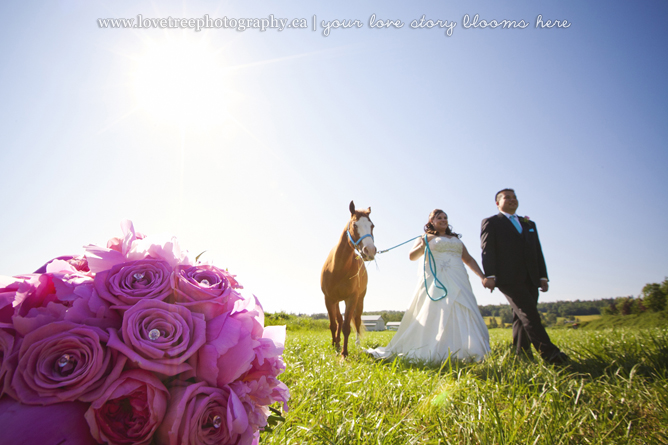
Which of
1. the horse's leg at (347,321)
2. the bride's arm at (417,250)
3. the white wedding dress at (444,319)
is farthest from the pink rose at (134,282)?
the bride's arm at (417,250)

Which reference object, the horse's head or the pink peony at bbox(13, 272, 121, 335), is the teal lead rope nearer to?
the horse's head

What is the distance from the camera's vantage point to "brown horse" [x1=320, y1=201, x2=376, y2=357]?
5.58 m

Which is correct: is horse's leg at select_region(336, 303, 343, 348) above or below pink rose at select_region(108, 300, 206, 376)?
below

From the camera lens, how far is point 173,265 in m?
1.13

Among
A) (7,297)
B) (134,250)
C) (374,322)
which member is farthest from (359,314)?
(374,322)

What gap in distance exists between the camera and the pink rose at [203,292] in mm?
985

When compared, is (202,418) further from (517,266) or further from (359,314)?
(359,314)

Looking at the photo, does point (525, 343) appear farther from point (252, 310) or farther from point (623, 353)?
point (252, 310)

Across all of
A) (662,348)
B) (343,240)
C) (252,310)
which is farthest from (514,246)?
(252,310)

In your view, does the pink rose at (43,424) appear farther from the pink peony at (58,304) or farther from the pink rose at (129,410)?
the pink peony at (58,304)

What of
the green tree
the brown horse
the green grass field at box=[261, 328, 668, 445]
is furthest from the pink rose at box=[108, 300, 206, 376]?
the green tree

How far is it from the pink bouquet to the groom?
13.9 ft

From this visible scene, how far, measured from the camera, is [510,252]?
171 inches

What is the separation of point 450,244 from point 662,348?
2.80m
